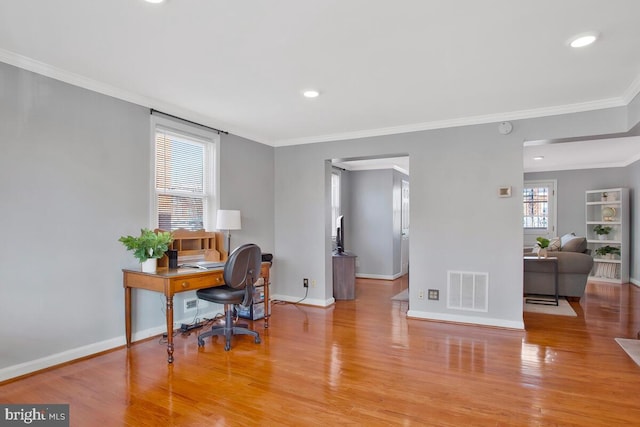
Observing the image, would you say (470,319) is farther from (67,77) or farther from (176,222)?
(67,77)

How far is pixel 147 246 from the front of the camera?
3.12m

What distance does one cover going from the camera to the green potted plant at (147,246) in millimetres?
3092

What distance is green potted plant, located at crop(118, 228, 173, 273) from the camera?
3.09 meters

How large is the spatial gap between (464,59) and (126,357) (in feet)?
11.9

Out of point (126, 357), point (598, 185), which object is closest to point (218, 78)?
point (126, 357)

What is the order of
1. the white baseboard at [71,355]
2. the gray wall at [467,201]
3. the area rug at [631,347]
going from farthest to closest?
1. the gray wall at [467,201]
2. the area rug at [631,347]
3. the white baseboard at [71,355]

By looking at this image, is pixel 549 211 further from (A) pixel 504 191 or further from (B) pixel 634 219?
(A) pixel 504 191

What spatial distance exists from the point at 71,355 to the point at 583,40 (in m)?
4.42

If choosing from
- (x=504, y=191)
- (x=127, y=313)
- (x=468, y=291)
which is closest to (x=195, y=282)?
(x=127, y=313)

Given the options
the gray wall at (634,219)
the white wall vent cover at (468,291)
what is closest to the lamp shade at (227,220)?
the white wall vent cover at (468,291)

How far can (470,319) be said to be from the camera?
4203 mm

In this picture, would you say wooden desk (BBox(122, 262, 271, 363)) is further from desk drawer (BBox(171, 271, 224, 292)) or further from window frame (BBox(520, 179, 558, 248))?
window frame (BBox(520, 179, 558, 248))

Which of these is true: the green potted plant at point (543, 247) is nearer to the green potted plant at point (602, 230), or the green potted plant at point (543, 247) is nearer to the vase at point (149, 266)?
the green potted plant at point (602, 230)

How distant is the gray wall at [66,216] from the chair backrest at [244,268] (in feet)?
2.86
